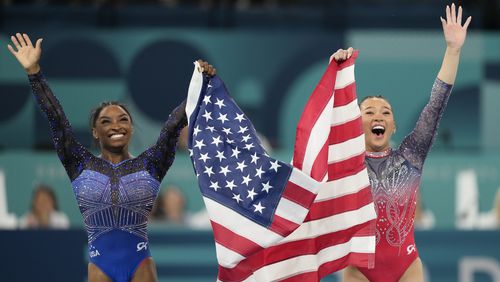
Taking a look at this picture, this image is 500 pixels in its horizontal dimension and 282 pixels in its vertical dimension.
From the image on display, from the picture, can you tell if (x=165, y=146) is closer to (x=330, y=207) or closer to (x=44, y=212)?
(x=330, y=207)

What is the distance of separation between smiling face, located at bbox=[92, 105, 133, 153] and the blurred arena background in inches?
152

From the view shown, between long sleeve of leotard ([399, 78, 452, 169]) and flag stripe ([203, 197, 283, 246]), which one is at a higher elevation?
long sleeve of leotard ([399, 78, 452, 169])

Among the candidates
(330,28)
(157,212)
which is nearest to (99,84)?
(157,212)

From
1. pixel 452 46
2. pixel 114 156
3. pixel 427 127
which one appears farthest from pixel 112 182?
pixel 452 46

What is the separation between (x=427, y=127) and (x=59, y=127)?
2.08 meters

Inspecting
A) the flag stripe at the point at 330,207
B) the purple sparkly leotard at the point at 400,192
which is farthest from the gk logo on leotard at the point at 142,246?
the purple sparkly leotard at the point at 400,192

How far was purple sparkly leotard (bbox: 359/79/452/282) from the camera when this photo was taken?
5934 millimetres

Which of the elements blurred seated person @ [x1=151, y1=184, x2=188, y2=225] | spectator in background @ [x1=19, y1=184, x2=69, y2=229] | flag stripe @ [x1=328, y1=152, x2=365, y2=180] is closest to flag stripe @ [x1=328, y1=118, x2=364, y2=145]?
flag stripe @ [x1=328, y1=152, x2=365, y2=180]

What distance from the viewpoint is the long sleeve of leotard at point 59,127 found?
5.79 metres

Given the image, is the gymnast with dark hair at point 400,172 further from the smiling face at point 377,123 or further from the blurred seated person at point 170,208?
the blurred seated person at point 170,208

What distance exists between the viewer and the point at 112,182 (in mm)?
5816

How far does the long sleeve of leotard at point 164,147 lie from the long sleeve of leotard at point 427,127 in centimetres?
132

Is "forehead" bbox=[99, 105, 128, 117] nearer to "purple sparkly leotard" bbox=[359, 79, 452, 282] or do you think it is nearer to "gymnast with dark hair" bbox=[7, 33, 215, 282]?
"gymnast with dark hair" bbox=[7, 33, 215, 282]

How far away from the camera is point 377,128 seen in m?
6.12
